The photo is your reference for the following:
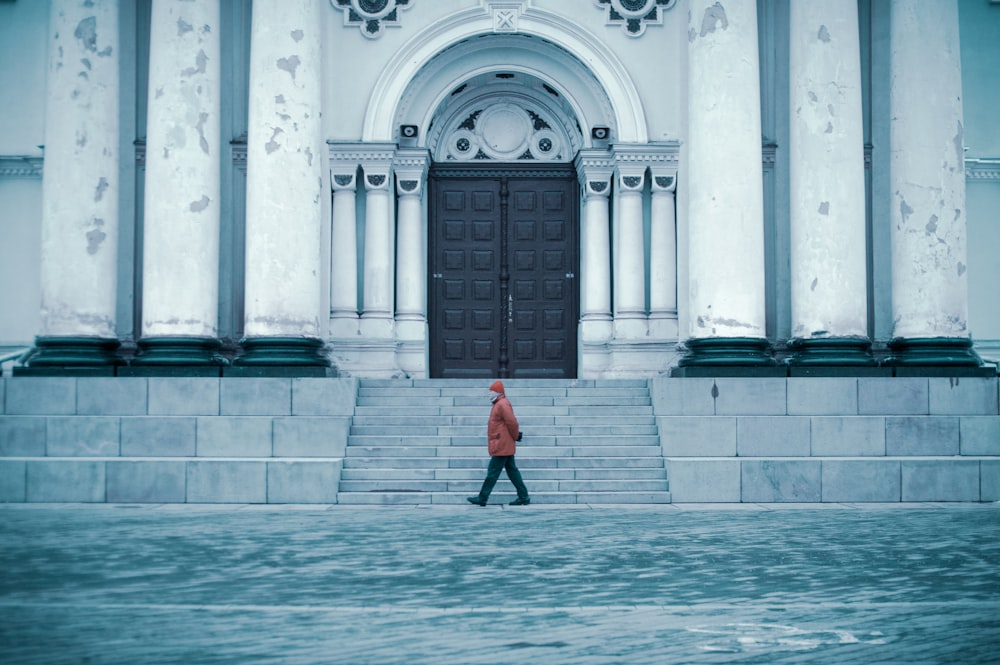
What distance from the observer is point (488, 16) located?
22.0m

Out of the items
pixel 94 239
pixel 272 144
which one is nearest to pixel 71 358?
pixel 94 239

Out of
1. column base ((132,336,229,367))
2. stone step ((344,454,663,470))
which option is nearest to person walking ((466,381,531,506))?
stone step ((344,454,663,470))

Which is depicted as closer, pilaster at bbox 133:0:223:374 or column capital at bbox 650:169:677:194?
pilaster at bbox 133:0:223:374

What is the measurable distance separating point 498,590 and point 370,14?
15631mm

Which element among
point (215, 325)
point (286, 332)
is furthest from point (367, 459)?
point (215, 325)

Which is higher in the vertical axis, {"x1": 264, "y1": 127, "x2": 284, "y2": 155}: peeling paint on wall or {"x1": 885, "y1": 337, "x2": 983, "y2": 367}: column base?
{"x1": 264, "y1": 127, "x2": 284, "y2": 155}: peeling paint on wall

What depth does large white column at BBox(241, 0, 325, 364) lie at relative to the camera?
18197 millimetres

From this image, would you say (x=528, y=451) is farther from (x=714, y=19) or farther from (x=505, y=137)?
(x=505, y=137)

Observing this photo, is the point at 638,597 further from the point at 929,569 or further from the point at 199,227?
the point at 199,227

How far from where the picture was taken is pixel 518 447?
17.4m

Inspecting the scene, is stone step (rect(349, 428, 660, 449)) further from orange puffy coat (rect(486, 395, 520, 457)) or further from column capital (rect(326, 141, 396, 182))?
column capital (rect(326, 141, 396, 182))

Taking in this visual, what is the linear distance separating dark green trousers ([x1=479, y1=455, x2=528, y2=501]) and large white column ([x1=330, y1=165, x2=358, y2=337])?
6751 millimetres

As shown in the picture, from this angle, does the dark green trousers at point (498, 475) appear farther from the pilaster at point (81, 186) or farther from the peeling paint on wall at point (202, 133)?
the peeling paint on wall at point (202, 133)

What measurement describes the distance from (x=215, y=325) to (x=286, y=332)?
138 cm
